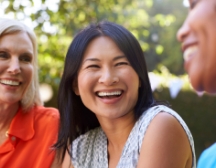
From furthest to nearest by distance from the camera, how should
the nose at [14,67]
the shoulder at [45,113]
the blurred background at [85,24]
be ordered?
the blurred background at [85,24] < the shoulder at [45,113] < the nose at [14,67]

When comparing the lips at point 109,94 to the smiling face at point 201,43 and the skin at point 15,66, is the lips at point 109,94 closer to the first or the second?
the smiling face at point 201,43

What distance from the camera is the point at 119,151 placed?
201 centimetres

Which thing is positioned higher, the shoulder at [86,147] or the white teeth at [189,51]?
the white teeth at [189,51]

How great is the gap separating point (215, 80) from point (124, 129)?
0.62 metres

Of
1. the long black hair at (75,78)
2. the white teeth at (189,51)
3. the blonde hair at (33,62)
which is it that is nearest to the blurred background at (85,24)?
the blonde hair at (33,62)

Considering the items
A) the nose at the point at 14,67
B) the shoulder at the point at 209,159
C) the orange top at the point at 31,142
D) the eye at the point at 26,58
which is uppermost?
the eye at the point at 26,58

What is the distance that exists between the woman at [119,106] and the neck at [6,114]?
0.48m

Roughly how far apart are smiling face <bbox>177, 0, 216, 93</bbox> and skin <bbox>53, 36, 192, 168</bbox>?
0.27 m

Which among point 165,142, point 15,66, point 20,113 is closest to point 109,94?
point 165,142

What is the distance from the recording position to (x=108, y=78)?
1.81 metres

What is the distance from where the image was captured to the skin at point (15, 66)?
230cm

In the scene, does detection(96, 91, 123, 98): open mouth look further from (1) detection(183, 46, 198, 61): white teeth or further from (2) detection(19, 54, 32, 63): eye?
(2) detection(19, 54, 32, 63): eye

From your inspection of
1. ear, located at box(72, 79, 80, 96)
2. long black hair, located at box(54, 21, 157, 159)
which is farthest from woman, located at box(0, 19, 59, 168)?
ear, located at box(72, 79, 80, 96)

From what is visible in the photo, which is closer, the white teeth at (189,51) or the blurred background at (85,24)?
the white teeth at (189,51)
